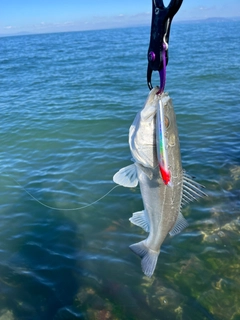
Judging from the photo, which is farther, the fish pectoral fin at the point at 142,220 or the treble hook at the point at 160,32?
the fish pectoral fin at the point at 142,220

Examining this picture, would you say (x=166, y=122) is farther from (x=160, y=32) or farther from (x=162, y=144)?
(x=160, y=32)

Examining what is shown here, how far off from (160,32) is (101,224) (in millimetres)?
5652

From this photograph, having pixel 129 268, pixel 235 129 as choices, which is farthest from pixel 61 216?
pixel 235 129

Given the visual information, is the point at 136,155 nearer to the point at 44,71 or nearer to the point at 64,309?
the point at 64,309

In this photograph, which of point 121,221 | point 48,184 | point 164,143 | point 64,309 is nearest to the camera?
point 164,143

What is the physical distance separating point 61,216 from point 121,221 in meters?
1.64

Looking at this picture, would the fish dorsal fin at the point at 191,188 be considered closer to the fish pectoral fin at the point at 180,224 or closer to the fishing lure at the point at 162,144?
the fish pectoral fin at the point at 180,224

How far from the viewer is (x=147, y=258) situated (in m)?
4.66

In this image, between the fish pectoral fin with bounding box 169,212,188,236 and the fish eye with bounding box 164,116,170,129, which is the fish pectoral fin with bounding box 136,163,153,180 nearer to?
the fish eye with bounding box 164,116,170,129

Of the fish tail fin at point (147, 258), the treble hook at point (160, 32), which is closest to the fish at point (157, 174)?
the fish tail fin at point (147, 258)

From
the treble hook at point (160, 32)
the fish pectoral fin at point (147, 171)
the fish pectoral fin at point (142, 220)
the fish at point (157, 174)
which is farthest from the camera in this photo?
the fish pectoral fin at point (142, 220)

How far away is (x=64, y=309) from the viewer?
598cm

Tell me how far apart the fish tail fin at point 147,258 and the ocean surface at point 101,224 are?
1753 millimetres

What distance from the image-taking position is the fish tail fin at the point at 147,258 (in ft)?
14.9
